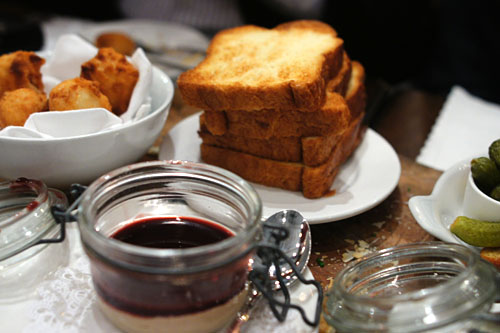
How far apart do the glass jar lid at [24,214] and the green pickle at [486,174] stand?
3.17ft

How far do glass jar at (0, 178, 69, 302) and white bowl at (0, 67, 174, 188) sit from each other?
9 cm

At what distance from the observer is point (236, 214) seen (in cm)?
95

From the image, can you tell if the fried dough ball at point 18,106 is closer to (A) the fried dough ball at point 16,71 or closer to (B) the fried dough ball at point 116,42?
(A) the fried dough ball at point 16,71

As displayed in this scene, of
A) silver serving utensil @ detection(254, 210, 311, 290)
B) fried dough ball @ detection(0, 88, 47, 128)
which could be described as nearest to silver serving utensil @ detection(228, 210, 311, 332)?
silver serving utensil @ detection(254, 210, 311, 290)

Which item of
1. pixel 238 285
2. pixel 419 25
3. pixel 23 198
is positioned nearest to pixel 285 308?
Result: pixel 238 285

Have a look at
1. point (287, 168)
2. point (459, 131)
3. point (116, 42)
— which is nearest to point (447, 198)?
point (287, 168)

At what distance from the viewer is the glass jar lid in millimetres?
965

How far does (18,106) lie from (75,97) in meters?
0.15

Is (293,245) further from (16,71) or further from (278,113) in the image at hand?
(16,71)

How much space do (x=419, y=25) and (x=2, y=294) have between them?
2876 millimetres

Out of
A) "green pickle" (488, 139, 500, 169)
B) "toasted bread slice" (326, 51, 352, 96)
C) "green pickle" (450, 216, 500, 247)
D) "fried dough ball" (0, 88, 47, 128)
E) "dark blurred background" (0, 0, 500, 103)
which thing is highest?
"green pickle" (488, 139, 500, 169)

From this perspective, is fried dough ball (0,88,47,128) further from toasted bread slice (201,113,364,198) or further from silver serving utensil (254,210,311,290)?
silver serving utensil (254,210,311,290)

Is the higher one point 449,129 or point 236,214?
point 236,214

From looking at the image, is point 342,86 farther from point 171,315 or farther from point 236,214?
point 171,315
